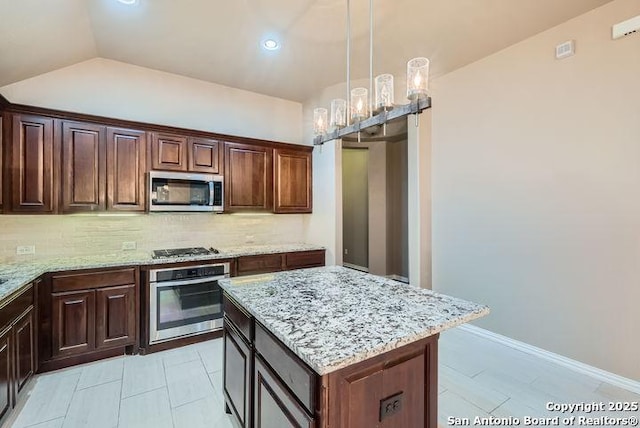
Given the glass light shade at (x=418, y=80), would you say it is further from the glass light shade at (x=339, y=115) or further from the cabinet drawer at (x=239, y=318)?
the cabinet drawer at (x=239, y=318)

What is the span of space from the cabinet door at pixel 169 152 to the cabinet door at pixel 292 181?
117cm

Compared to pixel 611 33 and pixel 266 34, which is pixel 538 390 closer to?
pixel 611 33

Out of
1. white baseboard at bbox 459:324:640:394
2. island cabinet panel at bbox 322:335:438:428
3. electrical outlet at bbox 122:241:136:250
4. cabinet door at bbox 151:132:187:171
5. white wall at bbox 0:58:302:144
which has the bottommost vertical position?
white baseboard at bbox 459:324:640:394

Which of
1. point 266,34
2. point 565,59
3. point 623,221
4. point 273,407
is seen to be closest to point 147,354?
point 273,407

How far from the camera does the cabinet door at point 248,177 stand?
12.2 feet

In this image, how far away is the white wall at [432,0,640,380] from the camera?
2357mm

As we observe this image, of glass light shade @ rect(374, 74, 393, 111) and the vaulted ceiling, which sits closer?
glass light shade @ rect(374, 74, 393, 111)

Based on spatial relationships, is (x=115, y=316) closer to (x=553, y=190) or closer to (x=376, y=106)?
(x=376, y=106)

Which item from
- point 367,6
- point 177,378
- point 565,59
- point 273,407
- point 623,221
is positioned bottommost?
point 177,378

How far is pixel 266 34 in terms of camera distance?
284 centimetres

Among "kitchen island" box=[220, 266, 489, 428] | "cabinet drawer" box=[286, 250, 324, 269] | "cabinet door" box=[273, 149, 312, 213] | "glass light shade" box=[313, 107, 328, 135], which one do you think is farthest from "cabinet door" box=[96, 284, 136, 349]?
"glass light shade" box=[313, 107, 328, 135]

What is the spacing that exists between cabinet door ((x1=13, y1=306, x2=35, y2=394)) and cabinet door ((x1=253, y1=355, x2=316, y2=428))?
6.08ft

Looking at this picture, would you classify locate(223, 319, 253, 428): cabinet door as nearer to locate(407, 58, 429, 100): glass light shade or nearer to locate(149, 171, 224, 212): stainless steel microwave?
locate(407, 58, 429, 100): glass light shade

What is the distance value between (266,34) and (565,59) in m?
2.69
